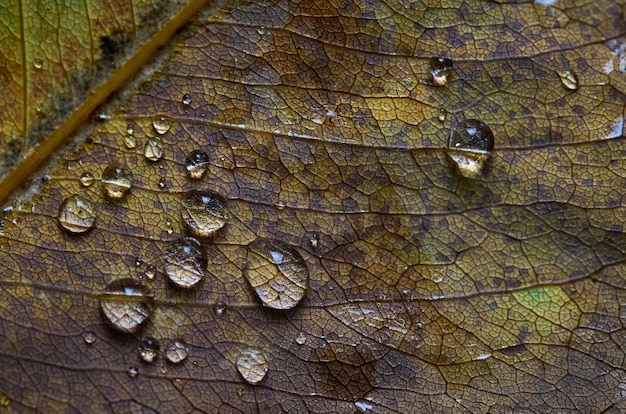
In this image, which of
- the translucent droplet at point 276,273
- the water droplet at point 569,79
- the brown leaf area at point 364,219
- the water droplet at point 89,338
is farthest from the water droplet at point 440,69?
the water droplet at point 89,338

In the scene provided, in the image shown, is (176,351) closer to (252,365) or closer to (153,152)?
(252,365)

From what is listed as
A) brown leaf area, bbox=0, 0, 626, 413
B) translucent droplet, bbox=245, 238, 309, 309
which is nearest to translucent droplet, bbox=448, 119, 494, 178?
brown leaf area, bbox=0, 0, 626, 413

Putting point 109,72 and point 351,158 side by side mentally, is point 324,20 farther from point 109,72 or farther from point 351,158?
point 109,72

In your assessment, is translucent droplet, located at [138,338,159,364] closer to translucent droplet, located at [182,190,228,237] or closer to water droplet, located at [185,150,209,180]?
translucent droplet, located at [182,190,228,237]

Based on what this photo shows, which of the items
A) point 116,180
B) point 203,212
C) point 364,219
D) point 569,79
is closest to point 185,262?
point 203,212

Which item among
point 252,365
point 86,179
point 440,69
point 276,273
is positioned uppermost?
point 440,69

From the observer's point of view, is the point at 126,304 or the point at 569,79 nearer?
the point at 126,304
